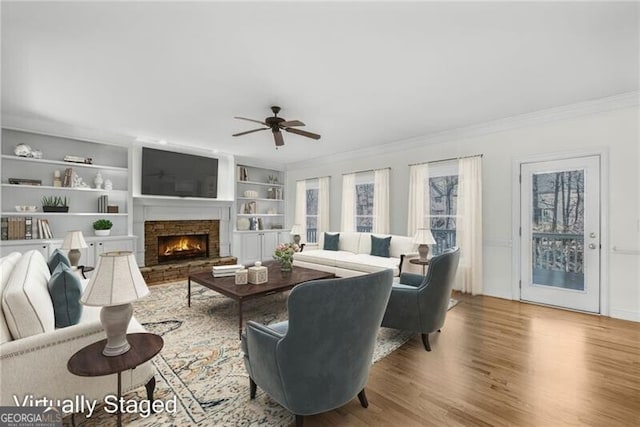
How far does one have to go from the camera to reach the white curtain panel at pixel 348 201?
20.6 feet

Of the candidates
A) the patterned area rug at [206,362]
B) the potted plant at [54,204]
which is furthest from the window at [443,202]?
the potted plant at [54,204]

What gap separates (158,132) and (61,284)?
12.2 feet

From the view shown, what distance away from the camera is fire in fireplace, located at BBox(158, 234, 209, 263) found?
595 centimetres

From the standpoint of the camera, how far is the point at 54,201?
15.2 feet

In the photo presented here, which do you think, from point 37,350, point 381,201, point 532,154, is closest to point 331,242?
point 381,201

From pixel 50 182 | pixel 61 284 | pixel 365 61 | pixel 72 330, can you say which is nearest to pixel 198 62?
pixel 365 61

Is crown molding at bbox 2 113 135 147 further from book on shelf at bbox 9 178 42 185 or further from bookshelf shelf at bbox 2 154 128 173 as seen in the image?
book on shelf at bbox 9 178 42 185

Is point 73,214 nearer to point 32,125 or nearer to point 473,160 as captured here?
point 32,125

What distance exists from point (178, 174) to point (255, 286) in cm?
370

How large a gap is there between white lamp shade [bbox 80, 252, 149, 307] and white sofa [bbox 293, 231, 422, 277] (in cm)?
323

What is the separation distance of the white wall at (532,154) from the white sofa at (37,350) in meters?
4.70

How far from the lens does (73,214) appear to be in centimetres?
462

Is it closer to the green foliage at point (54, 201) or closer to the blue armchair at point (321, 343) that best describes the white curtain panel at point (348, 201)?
the blue armchair at point (321, 343)

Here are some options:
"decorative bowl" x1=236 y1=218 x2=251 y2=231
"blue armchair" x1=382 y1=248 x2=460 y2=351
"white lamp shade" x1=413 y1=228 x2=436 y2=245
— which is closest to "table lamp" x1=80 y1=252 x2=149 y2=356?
"blue armchair" x1=382 y1=248 x2=460 y2=351
